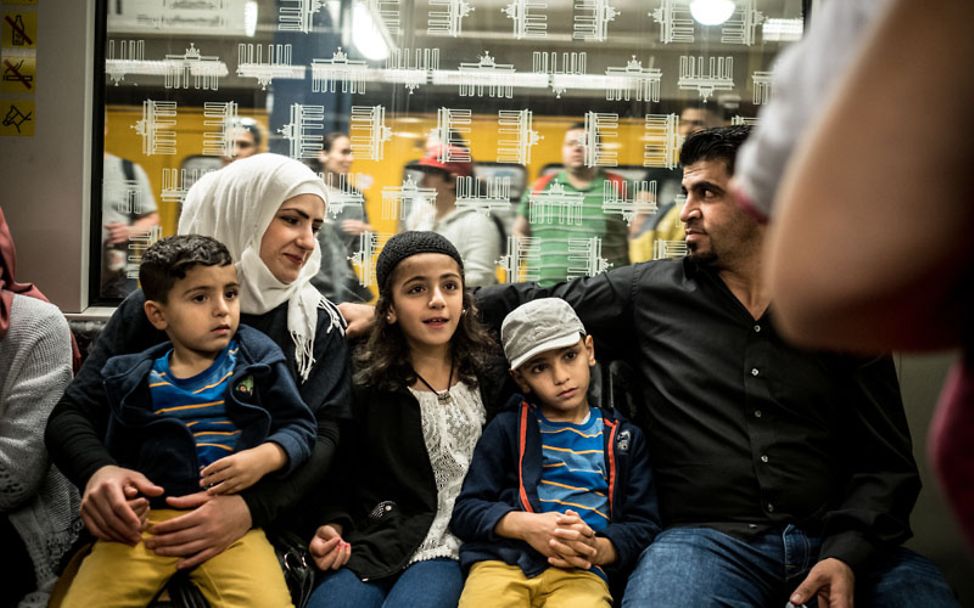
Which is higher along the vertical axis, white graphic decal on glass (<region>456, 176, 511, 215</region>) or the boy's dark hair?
white graphic decal on glass (<region>456, 176, 511, 215</region>)

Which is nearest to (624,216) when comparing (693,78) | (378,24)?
(693,78)

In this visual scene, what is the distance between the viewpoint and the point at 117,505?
209 cm

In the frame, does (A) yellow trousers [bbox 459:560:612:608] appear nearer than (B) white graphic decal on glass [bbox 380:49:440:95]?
Yes

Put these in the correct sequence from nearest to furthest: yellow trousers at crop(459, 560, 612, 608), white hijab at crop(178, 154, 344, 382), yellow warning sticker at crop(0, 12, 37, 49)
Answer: yellow trousers at crop(459, 560, 612, 608)
white hijab at crop(178, 154, 344, 382)
yellow warning sticker at crop(0, 12, 37, 49)

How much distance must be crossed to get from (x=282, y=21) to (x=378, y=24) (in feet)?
1.32

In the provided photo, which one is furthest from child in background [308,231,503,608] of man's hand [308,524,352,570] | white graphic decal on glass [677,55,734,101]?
white graphic decal on glass [677,55,734,101]

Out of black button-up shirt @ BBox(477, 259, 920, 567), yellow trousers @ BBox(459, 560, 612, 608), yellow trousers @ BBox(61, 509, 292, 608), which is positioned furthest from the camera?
black button-up shirt @ BBox(477, 259, 920, 567)

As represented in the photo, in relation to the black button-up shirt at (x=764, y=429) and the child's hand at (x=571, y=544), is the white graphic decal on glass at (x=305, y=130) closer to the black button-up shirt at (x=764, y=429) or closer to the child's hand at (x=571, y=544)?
the black button-up shirt at (x=764, y=429)

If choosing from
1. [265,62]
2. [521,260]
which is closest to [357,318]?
[521,260]

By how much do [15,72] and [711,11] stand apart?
291 centimetres

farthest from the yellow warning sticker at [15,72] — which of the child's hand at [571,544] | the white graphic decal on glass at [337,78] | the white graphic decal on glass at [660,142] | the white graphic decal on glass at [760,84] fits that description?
the white graphic decal on glass at [760,84]

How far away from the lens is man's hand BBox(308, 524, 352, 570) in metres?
2.36

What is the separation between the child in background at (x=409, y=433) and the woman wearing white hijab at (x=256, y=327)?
0.48 ft

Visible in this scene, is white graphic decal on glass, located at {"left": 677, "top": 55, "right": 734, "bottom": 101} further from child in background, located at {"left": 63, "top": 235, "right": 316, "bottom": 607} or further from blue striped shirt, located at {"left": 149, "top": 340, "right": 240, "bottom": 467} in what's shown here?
A: blue striped shirt, located at {"left": 149, "top": 340, "right": 240, "bottom": 467}
